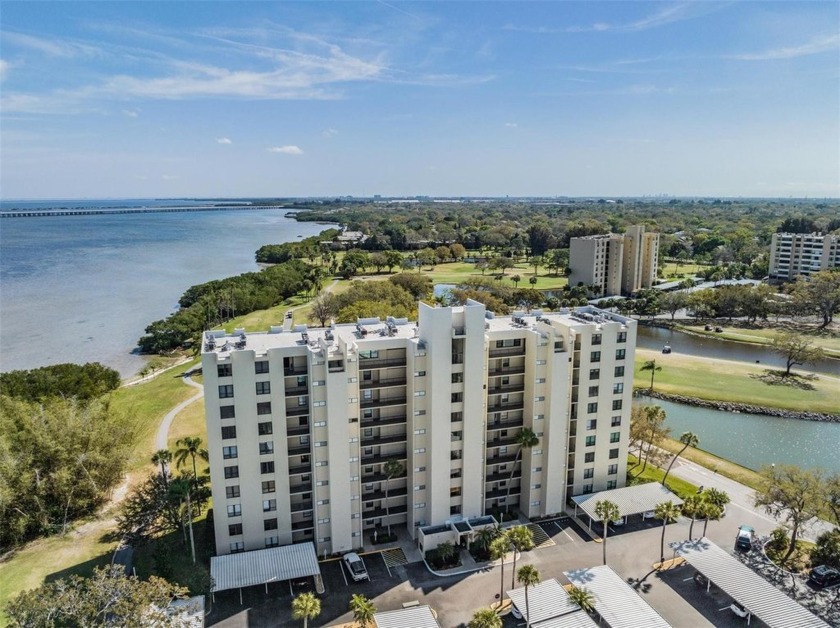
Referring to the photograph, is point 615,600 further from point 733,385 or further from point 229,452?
point 733,385

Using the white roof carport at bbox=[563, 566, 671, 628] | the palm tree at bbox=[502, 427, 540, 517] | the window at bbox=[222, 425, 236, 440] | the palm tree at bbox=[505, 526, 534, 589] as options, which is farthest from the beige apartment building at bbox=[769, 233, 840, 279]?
the window at bbox=[222, 425, 236, 440]

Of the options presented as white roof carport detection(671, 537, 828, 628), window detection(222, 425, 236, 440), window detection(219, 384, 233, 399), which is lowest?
white roof carport detection(671, 537, 828, 628)

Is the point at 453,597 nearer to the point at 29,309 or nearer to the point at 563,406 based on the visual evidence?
the point at 563,406

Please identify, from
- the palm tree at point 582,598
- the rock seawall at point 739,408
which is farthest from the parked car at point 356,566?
the rock seawall at point 739,408

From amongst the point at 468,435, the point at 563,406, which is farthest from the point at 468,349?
the point at 563,406

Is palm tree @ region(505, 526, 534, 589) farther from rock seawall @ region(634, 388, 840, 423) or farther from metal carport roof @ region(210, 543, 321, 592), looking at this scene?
rock seawall @ region(634, 388, 840, 423)

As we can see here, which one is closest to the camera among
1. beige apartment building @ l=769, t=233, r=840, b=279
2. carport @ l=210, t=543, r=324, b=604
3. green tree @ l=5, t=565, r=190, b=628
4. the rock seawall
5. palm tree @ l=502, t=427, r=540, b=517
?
green tree @ l=5, t=565, r=190, b=628

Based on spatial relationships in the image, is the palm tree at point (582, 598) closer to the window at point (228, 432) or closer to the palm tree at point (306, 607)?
the palm tree at point (306, 607)
